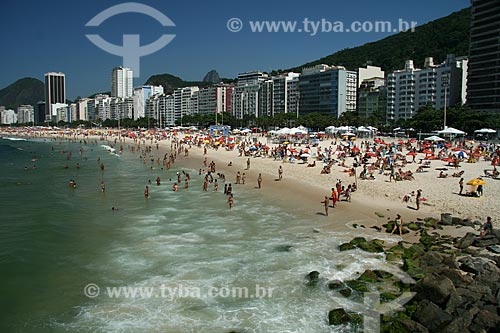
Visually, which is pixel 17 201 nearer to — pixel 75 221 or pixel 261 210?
pixel 75 221

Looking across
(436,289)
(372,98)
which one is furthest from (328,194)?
(372,98)

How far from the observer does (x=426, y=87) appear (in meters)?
89.4

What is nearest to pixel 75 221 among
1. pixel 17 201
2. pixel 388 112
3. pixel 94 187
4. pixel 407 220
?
pixel 17 201

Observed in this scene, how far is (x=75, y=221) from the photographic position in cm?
1909

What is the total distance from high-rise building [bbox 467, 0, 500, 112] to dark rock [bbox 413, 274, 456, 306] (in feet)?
239

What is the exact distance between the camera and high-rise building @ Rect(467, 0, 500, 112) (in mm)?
74000

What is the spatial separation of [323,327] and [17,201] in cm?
2084

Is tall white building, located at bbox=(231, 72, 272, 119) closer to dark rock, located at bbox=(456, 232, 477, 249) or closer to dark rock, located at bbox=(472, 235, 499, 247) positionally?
dark rock, located at bbox=(456, 232, 477, 249)

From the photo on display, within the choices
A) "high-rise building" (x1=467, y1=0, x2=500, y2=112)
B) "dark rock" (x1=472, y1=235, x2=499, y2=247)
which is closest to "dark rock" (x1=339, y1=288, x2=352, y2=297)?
"dark rock" (x1=472, y1=235, x2=499, y2=247)

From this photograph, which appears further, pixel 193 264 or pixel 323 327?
pixel 193 264

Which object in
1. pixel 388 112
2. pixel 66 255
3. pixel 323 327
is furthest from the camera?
pixel 388 112

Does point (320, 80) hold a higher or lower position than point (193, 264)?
higher

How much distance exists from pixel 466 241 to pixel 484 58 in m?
74.3

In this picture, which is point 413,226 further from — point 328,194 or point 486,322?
point 486,322
